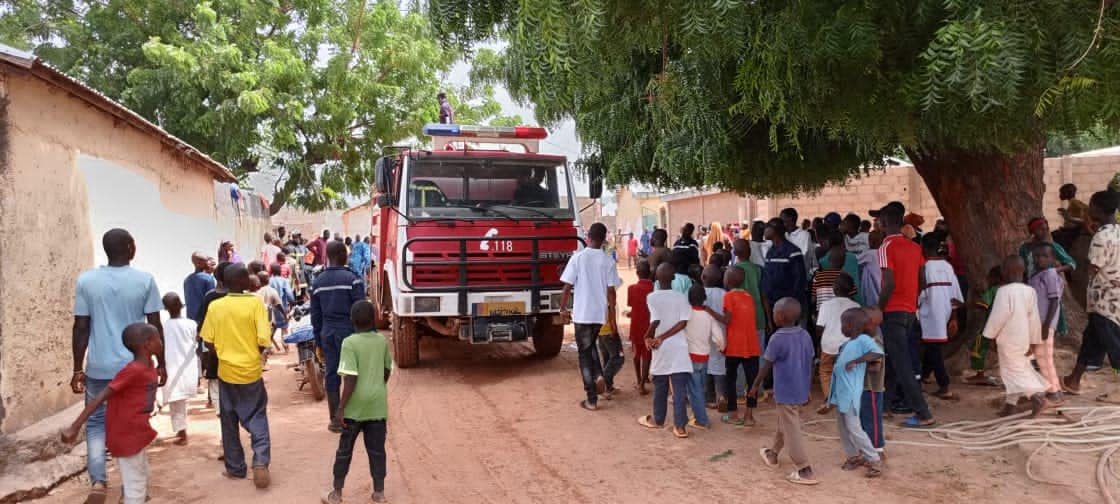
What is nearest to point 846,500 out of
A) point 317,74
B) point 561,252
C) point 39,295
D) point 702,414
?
point 702,414

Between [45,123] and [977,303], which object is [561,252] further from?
[45,123]

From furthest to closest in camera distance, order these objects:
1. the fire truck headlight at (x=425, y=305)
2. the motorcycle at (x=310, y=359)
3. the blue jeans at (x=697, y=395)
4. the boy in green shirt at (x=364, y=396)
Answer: the fire truck headlight at (x=425, y=305), the motorcycle at (x=310, y=359), the blue jeans at (x=697, y=395), the boy in green shirt at (x=364, y=396)

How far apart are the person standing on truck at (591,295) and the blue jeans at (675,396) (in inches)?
33.4

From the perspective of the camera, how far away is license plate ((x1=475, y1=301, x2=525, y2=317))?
7938 mm

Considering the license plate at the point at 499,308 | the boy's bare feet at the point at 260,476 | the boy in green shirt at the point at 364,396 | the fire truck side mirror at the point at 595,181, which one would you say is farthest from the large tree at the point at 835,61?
the boy's bare feet at the point at 260,476

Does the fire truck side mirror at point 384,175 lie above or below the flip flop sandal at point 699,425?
above

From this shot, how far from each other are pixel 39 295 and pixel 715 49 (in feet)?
16.8

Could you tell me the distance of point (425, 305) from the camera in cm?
782

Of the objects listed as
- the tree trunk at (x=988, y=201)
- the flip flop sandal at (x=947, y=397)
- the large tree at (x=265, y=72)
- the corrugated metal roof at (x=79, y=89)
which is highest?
the large tree at (x=265, y=72)

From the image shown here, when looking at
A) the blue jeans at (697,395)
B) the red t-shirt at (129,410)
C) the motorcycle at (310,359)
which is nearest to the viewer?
the red t-shirt at (129,410)

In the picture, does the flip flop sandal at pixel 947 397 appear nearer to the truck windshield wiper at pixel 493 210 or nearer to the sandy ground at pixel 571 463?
the sandy ground at pixel 571 463

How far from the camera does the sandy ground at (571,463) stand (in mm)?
4598

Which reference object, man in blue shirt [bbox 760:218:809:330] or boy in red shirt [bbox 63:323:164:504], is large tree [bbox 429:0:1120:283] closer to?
man in blue shirt [bbox 760:218:809:330]

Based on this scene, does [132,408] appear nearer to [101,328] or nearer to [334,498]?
[101,328]
